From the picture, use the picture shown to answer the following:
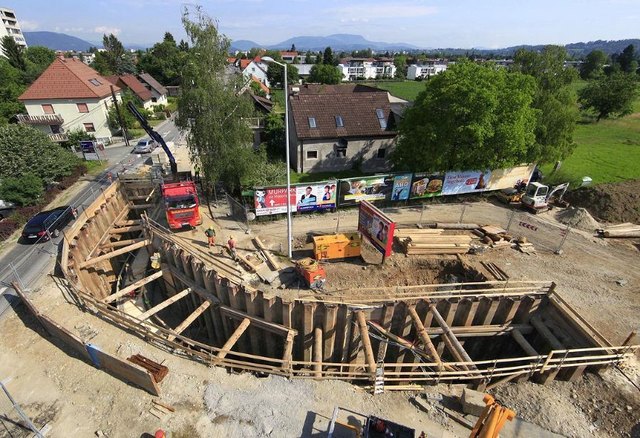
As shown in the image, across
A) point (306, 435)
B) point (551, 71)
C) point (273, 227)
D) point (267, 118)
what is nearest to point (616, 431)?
point (306, 435)

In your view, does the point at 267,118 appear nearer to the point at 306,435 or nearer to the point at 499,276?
the point at 499,276

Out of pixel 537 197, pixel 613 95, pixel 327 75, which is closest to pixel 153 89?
pixel 327 75

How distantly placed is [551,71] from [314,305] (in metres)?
32.5

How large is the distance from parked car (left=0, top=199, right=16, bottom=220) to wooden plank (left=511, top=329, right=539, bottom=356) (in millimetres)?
36421

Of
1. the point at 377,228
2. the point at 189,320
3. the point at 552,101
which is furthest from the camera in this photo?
the point at 552,101

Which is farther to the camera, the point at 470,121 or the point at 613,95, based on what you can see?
the point at 613,95

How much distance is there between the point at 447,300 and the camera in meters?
16.7

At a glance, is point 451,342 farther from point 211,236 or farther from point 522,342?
→ point 211,236

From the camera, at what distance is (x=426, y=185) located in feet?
93.8

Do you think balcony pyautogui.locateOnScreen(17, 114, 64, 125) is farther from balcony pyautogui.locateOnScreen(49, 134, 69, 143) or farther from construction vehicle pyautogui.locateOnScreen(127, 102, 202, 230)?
construction vehicle pyautogui.locateOnScreen(127, 102, 202, 230)

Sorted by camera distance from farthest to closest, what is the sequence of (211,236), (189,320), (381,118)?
(381,118) < (211,236) < (189,320)

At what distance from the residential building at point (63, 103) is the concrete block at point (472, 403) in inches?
2075

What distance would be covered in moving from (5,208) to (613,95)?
283 feet

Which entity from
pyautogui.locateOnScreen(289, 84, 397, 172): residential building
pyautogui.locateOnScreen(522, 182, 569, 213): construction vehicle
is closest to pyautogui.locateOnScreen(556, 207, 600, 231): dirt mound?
pyautogui.locateOnScreen(522, 182, 569, 213): construction vehicle
